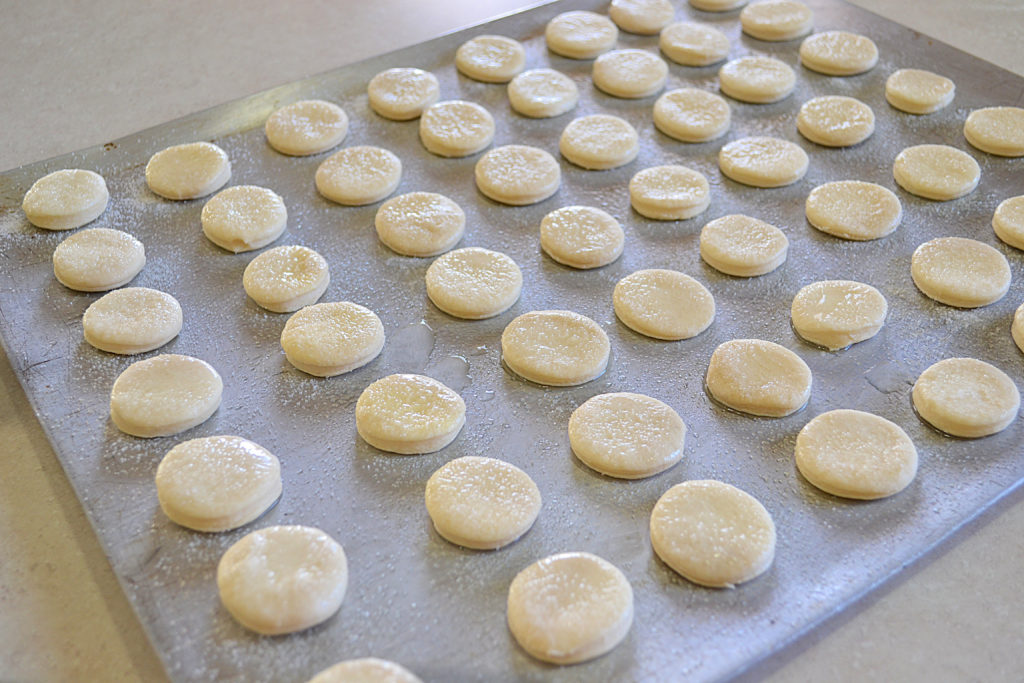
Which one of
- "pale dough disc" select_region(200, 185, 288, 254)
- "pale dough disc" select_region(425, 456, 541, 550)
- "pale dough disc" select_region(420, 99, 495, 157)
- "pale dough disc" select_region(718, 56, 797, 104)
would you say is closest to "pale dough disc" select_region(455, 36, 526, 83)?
"pale dough disc" select_region(420, 99, 495, 157)

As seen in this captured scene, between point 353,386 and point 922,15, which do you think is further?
point 922,15

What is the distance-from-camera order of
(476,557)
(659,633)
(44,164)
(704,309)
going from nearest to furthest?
(659,633) → (476,557) → (704,309) → (44,164)

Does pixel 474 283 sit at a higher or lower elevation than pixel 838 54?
lower

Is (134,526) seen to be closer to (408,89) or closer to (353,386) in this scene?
(353,386)

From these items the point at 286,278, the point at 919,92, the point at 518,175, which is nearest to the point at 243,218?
the point at 286,278

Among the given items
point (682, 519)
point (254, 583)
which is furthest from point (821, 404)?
point (254, 583)

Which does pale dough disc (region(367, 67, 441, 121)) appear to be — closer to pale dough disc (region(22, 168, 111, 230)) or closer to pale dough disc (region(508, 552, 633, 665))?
pale dough disc (region(22, 168, 111, 230))

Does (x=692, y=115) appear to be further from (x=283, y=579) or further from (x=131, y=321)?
(x=283, y=579)
